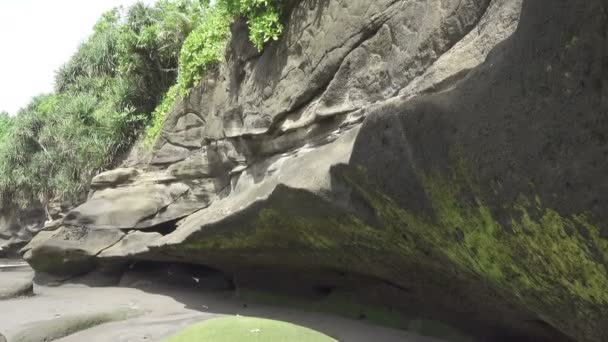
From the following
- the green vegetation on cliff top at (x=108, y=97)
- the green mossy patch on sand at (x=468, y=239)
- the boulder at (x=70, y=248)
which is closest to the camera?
the green mossy patch on sand at (x=468, y=239)

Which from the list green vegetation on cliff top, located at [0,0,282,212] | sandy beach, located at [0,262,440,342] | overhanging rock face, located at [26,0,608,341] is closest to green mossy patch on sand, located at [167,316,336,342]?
sandy beach, located at [0,262,440,342]

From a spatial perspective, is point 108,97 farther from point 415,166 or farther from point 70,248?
point 415,166

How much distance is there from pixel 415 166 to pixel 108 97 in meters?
11.5

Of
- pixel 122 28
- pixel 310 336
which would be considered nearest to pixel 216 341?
pixel 310 336

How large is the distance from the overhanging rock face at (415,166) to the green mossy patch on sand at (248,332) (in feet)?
2.74

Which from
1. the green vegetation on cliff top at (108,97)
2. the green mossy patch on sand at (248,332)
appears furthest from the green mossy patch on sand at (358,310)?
the green vegetation on cliff top at (108,97)

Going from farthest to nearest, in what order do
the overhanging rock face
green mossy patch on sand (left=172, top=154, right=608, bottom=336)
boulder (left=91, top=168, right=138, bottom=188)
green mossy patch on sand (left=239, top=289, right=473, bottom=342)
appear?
1. boulder (left=91, top=168, right=138, bottom=188)
2. green mossy patch on sand (left=239, top=289, right=473, bottom=342)
3. green mossy patch on sand (left=172, top=154, right=608, bottom=336)
4. the overhanging rock face

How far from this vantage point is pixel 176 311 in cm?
689

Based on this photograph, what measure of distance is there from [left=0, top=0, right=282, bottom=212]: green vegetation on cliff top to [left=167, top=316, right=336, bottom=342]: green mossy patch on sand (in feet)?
14.8

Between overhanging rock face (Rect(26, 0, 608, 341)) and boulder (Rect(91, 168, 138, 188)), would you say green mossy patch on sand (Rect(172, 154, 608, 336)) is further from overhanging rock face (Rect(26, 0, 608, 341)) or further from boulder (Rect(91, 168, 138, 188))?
boulder (Rect(91, 168, 138, 188))

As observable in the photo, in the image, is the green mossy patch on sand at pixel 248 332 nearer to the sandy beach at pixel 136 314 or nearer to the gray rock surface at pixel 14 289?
the sandy beach at pixel 136 314

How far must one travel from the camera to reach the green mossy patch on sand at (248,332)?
4.91 m

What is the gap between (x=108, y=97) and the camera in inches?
512

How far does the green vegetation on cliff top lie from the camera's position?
10270 millimetres
